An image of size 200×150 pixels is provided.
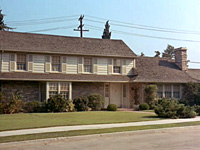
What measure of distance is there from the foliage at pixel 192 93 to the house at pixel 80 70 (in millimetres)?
598

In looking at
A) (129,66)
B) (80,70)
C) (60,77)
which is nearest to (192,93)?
(129,66)

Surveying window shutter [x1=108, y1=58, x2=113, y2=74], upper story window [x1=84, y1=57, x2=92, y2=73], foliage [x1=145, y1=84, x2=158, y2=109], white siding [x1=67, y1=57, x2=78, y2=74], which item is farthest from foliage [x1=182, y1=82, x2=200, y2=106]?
→ white siding [x1=67, y1=57, x2=78, y2=74]

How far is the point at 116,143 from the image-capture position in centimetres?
1051

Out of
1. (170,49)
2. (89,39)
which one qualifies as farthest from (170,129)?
(170,49)

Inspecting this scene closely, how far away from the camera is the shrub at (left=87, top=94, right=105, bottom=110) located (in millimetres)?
24688

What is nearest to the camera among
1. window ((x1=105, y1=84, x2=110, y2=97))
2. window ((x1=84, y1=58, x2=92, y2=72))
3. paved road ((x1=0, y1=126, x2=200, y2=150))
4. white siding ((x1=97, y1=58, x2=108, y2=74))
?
paved road ((x1=0, y1=126, x2=200, y2=150))

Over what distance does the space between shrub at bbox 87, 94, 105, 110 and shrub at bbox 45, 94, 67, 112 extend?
2566mm

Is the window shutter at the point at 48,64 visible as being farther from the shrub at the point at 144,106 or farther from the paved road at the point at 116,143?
the paved road at the point at 116,143

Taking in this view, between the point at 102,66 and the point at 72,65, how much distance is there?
9.81ft

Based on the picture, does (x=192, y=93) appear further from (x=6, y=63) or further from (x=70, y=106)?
(x=6, y=63)

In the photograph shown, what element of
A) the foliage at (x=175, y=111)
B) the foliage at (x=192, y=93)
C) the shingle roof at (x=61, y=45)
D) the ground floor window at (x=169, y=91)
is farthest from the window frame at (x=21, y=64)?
the foliage at (x=192, y=93)

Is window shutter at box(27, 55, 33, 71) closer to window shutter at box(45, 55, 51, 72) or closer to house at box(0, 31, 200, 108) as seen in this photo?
house at box(0, 31, 200, 108)

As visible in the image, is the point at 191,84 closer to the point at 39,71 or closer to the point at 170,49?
the point at 39,71

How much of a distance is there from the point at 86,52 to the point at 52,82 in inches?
176
